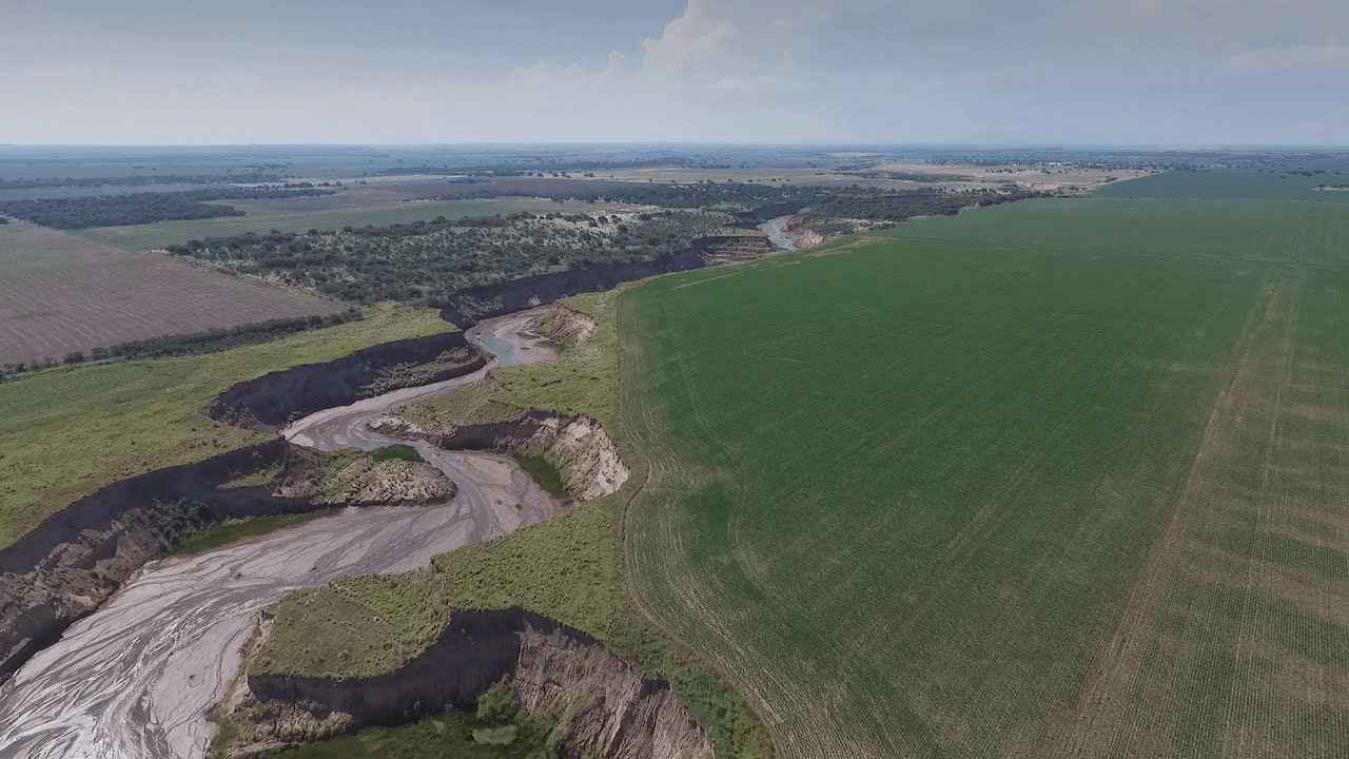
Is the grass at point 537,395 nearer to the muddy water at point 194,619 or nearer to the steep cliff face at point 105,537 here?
the muddy water at point 194,619

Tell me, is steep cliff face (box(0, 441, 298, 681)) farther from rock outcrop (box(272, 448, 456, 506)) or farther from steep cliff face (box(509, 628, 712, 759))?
steep cliff face (box(509, 628, 712, 759))

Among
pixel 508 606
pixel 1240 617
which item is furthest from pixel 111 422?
pixel 1240 617

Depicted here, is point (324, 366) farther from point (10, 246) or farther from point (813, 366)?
point (10, 246)

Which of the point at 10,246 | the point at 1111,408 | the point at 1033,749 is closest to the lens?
the point at 1033,749

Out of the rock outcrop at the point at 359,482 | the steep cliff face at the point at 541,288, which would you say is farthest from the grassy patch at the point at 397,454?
the steep cliff face at the point at 541,288

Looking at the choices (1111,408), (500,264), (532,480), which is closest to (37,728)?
(532,480)

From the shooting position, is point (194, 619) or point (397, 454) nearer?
point (194, 619)

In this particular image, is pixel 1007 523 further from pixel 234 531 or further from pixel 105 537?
pixel 105 537
